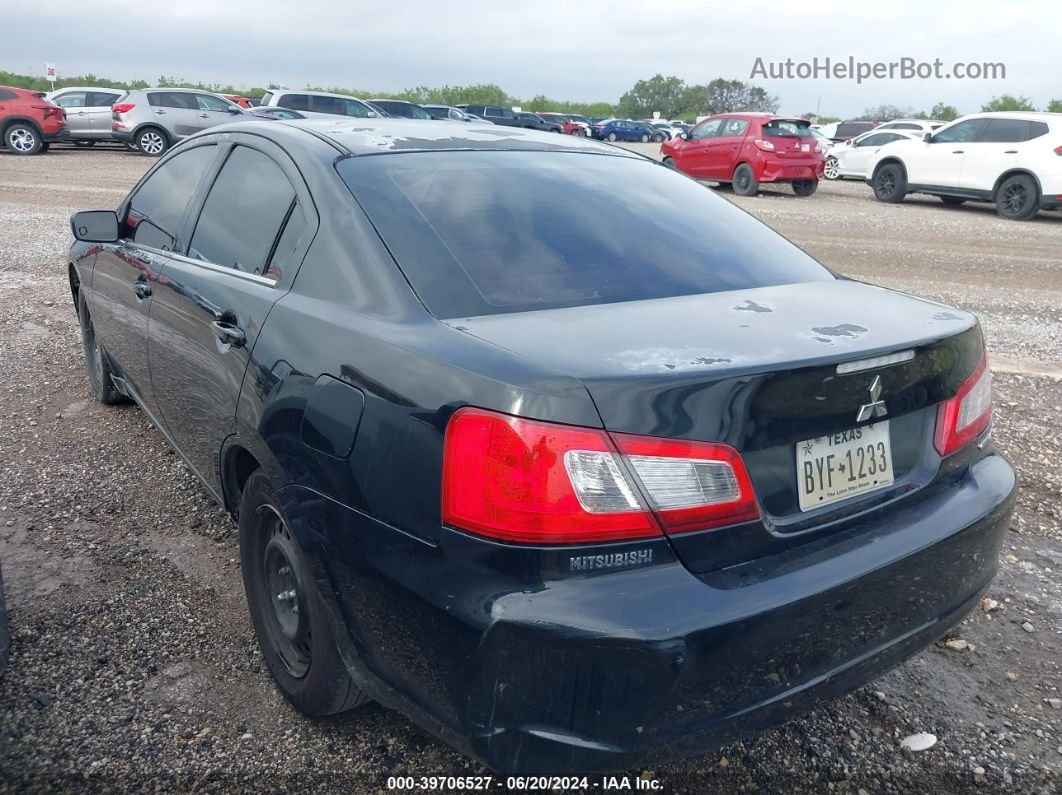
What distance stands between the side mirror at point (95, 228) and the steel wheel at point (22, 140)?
20517 mm

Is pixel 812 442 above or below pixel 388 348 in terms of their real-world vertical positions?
below

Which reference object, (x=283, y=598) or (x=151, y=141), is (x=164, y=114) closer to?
(x=151, y=141)

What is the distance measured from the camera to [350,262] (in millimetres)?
2357

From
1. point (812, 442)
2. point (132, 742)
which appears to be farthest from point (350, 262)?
point (132, 742)

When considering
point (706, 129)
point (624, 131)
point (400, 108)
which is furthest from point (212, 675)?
point (624, 131)

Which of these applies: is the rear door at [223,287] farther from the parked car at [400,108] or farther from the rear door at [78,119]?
the parked car at [400,108]

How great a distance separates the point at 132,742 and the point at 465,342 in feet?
5.01

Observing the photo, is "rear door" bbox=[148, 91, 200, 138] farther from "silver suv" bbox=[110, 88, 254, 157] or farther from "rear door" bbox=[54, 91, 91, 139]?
"rear door" bbox=[54, 91, 91, 139]

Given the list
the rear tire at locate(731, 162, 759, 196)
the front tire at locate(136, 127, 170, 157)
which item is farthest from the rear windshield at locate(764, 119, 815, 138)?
the front tire at locate(136, 127, 170, 157)

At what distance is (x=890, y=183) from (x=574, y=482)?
17.1 meters

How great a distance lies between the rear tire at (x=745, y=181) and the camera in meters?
16.6

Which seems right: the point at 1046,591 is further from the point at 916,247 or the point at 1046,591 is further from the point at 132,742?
the point at 916,247

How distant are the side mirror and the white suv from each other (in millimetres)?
14143

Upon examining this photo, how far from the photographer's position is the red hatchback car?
16312mm
